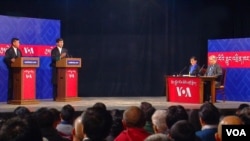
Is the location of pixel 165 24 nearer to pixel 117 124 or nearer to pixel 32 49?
pixel 32 49

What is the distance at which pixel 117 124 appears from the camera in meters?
3.49

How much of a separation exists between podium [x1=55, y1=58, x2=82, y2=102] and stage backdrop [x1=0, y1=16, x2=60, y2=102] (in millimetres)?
911

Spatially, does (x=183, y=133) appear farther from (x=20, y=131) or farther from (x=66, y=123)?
(x=66, y=123)

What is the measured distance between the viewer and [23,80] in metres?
8.02

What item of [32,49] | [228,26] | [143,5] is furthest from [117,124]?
[228,26]

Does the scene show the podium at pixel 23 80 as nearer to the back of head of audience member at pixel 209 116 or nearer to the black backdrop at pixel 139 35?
the black backdrop at pixel 139 35

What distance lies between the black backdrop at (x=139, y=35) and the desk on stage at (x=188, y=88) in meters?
2.25

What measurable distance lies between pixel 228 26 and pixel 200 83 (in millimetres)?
3790

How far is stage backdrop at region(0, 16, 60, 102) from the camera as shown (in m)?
8.95

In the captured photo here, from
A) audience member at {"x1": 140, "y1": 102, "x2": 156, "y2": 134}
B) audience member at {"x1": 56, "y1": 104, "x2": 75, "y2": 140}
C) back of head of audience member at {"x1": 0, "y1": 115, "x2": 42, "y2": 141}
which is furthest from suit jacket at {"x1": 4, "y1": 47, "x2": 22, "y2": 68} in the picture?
back of head of audience member at {"x1": 0, "y1": 115, "x2": 42, "y2": 141}

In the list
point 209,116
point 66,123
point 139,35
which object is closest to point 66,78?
point 139,35

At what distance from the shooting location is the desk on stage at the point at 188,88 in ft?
27.8

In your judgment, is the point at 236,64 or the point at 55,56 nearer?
the point at 55,56

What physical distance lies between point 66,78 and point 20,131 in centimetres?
675
